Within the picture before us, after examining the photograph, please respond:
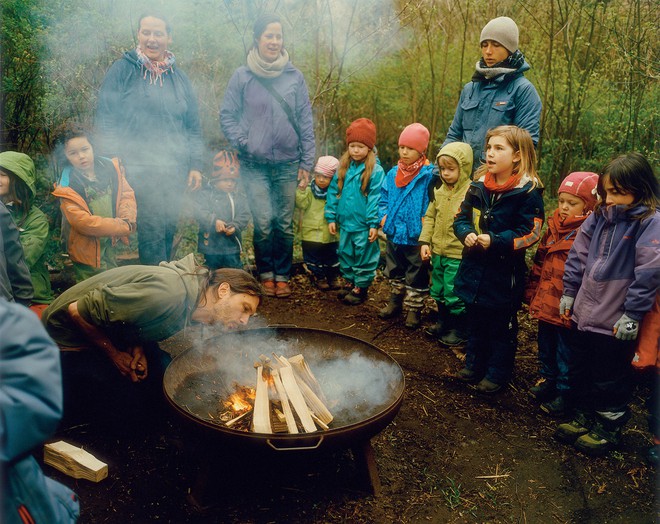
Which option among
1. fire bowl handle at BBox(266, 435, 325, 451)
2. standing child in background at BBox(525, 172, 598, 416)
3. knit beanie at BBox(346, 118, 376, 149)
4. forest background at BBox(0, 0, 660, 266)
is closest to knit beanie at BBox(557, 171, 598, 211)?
standing child in background at BBox(525, 172, 598, 416)

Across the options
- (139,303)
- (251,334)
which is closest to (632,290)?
(251,334)

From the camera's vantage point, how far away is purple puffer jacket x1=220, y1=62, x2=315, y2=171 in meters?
5.43

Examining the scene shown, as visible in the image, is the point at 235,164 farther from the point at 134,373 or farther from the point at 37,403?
the point at 37,403

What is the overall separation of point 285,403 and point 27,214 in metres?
2.56

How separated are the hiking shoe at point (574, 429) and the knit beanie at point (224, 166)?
373 cm

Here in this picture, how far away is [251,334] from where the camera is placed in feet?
12.0

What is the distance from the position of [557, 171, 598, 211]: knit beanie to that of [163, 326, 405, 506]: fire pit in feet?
5.94

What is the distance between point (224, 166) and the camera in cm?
539

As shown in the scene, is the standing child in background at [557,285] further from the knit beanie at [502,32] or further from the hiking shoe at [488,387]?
the knit beanie at [502,32]

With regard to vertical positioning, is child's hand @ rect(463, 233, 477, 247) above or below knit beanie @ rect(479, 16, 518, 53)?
below

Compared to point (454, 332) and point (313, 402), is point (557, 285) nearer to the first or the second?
point (454, 332)

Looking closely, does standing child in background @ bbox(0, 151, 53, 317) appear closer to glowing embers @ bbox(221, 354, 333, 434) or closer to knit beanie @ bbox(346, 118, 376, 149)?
glowing embers @ bbox(221, 354, 333, 434)

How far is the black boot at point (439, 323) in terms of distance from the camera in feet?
16.6

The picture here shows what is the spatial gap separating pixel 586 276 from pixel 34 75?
529cm
